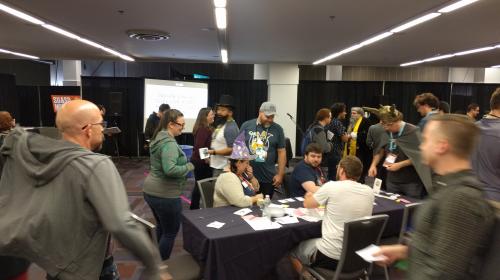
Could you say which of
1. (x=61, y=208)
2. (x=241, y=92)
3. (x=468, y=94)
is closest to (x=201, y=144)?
(x=61, y=208)

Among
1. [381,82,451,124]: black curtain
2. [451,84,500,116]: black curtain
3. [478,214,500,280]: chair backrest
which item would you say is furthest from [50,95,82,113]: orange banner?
[451,84,500,116]: black curtain

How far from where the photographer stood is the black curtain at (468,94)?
9297mm

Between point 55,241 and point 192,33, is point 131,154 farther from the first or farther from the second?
point 55,241

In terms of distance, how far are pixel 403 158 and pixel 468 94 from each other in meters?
7.37

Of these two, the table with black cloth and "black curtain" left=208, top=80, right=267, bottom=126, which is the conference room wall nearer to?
"black curtain" left=208, top=80, right=267, bottom=126

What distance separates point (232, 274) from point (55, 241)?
1294mm

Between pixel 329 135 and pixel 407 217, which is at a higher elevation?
pixel 329 135

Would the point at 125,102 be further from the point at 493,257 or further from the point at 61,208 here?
the point at 493,257

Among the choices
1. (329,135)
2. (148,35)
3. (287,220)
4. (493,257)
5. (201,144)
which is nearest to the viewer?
(493,257)

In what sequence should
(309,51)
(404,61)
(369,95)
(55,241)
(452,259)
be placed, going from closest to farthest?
(452,259) → (55,241) → (309,51) → (404,61) → (369,95)

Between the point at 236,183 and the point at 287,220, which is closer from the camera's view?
the point at 287,220

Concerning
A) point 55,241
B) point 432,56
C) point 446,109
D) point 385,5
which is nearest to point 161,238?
point 55,241

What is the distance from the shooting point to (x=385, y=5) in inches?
144

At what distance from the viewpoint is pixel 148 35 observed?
17.9ft
